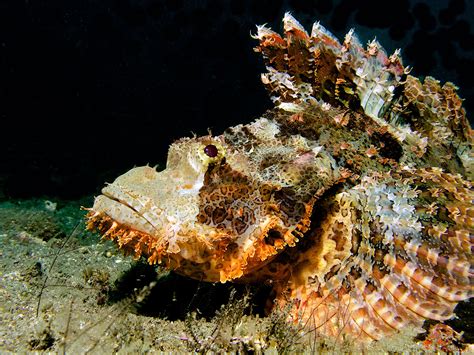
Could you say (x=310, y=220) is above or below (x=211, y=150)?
below

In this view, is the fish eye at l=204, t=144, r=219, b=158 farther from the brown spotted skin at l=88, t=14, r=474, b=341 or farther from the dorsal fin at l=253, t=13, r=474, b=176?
the dorsal fin at l=253, t=13, r=474, b=176

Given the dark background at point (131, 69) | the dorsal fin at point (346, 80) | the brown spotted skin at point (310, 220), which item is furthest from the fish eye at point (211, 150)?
the dark background at point (131, 69)

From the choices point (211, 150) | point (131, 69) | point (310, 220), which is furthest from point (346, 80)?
point (131, 69)

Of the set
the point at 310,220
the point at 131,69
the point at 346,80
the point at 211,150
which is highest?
the point at 131,69

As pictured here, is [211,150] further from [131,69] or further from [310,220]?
[131,69]

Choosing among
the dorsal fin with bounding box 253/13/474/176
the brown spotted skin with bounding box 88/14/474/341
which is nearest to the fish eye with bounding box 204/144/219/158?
the brown spotted skin with bounding box 88/14/474/341

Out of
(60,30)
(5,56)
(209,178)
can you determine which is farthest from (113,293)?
(60,30)
